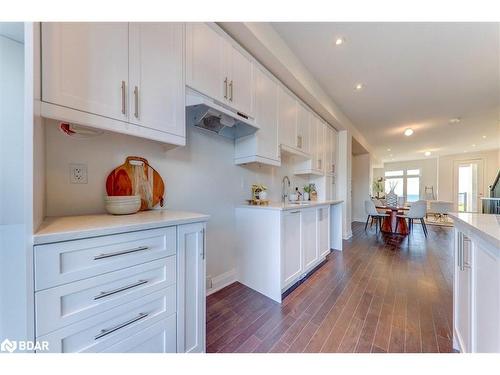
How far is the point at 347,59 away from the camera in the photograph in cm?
250

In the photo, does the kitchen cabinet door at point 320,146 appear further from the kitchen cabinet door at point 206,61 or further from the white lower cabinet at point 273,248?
the kitchen cabinet door at point 206,61

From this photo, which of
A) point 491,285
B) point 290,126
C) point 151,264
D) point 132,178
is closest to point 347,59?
point 290,126

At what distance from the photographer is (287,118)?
2584mm

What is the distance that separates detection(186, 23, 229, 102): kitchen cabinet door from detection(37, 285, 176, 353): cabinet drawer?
4.54 ft

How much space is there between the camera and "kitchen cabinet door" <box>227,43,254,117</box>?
1.76 m

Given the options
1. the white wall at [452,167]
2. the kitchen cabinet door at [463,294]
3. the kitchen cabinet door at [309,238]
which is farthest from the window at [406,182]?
the kitchen cabinet door at [463,294]

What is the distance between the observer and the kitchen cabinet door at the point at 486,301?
2.50 feet

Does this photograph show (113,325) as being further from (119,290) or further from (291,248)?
(291,248)

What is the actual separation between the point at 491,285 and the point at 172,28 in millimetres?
2169

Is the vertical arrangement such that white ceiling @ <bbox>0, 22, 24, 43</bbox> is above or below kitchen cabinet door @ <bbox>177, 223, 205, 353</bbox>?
above

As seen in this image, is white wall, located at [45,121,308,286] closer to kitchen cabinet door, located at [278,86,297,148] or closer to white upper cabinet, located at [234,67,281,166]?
white upper cabinet, located at [234,67,281,166]

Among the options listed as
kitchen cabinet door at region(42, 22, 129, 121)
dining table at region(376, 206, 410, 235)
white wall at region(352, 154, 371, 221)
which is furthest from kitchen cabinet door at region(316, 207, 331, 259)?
white wall at region(352, 154, 371, 221)

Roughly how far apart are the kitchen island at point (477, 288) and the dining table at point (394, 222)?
423cm
